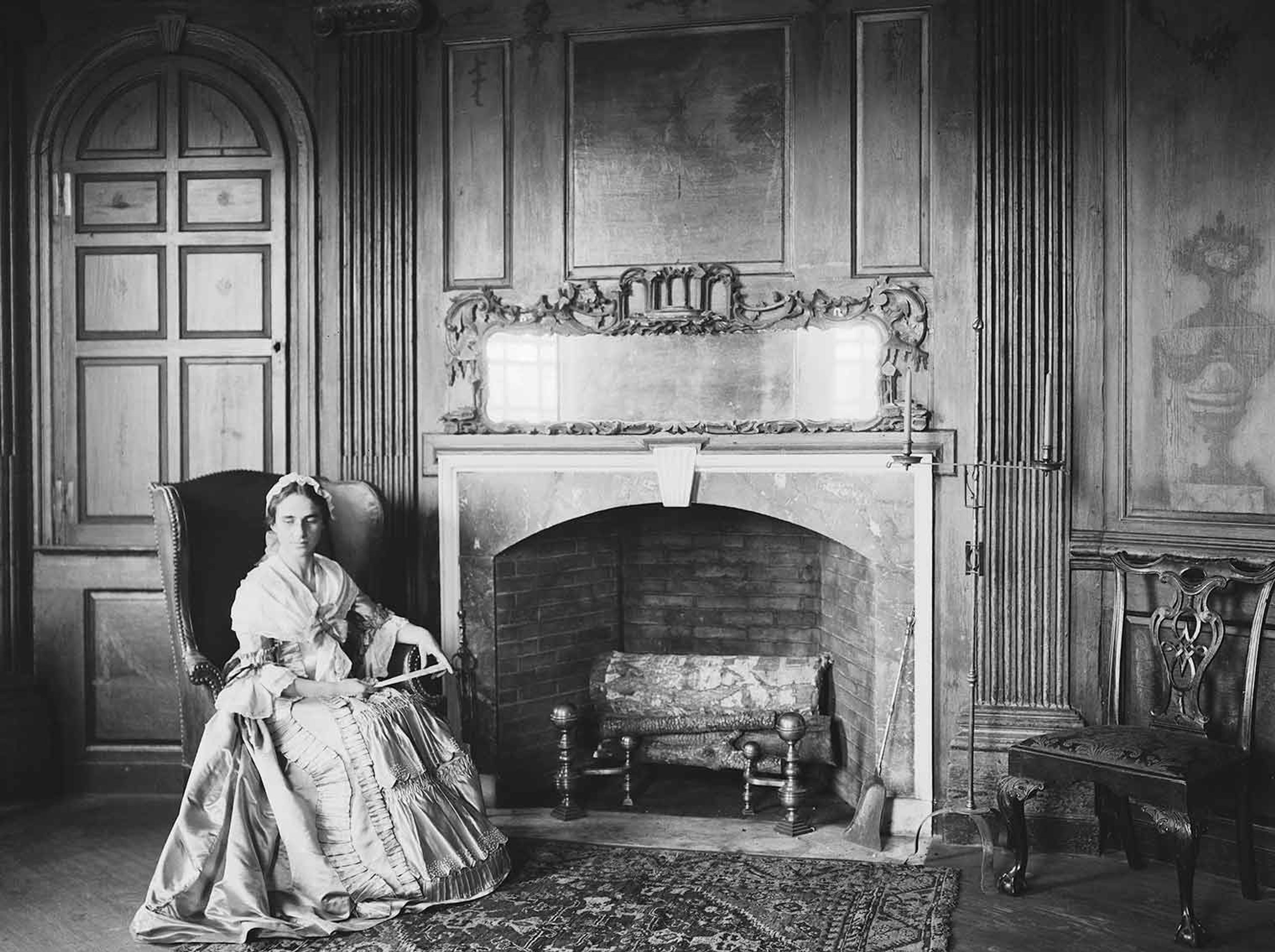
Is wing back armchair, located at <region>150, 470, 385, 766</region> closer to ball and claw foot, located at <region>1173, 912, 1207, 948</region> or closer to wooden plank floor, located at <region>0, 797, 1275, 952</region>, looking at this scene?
wooden plank floor, located at <region>0, 797, 1275, 952</region>

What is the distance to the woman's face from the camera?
3.91m

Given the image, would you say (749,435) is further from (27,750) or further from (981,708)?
(27,750)

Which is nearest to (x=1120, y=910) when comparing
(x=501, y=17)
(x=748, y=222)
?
(x=748, y=222)

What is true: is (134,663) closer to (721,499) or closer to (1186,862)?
(721,499)

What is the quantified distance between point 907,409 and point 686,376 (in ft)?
3.01

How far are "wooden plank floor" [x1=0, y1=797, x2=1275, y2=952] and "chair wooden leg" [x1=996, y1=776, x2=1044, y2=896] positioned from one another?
5 cm

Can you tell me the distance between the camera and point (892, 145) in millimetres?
4297

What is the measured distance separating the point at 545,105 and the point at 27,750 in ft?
10.8

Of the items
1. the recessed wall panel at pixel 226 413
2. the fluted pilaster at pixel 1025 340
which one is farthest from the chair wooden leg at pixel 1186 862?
the recessed wall panel at pixel 226 413

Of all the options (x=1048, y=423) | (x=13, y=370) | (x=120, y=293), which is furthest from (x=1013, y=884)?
(x=13, y=370)

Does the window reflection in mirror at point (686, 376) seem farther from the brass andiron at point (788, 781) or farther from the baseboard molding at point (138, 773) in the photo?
the baseboard molding at point (138, 773)

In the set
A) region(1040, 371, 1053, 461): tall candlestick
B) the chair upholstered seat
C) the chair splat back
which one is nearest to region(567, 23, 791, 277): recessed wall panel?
region(1040, 371, 1053, 461): tall candlestick

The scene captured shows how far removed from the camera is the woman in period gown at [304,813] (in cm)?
349

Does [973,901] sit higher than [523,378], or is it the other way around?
[523,378]
